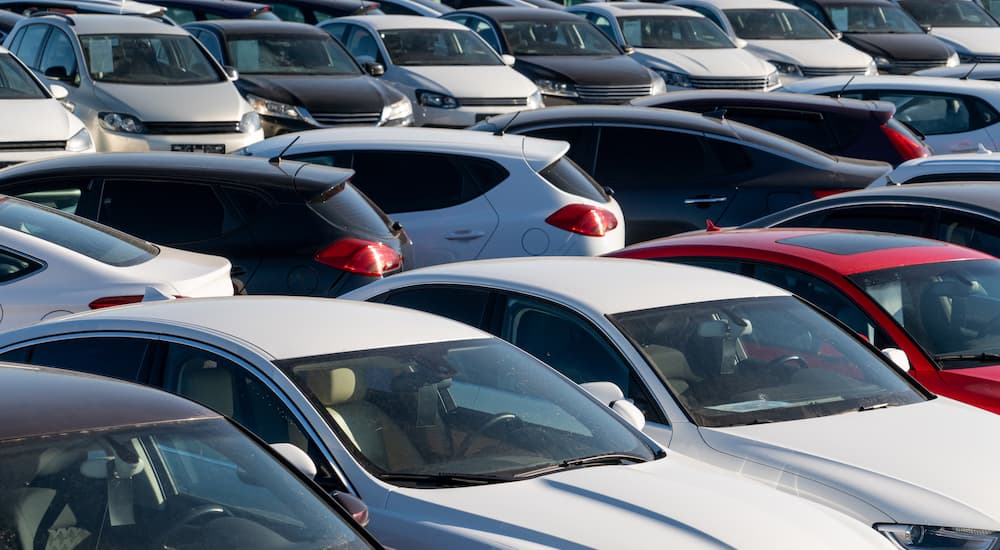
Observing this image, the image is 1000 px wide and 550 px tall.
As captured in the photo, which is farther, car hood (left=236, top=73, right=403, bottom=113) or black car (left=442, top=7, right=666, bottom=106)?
black car (left=442, top=7, right=666, bottom=106)

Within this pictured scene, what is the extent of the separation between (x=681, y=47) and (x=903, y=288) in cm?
1293

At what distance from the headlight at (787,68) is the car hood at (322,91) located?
5.96 m

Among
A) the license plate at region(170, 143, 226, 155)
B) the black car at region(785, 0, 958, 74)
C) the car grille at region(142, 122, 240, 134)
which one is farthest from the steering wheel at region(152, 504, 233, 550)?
the black car at region(785, 0, 958, 74)

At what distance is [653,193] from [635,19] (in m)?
8.95

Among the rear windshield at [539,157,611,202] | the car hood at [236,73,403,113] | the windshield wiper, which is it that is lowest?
the car hood at [236,73,403,113]

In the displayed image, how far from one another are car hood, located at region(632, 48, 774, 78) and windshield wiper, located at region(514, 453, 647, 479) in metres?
14.2

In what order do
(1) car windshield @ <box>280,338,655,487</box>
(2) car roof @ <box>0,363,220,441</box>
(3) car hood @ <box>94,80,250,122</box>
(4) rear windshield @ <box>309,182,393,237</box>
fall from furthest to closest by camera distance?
(3) car hood @ <box>94,80,250,122</box> → (4) rear windshield @ <box>309,182,393,237</box> → (1) car windshield @ <box>280,338,655,487</box> → (2) car roof @ <box>0,363,220,441</box>

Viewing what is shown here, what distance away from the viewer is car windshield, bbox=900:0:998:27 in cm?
2397

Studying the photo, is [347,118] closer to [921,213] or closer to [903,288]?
[921,213]

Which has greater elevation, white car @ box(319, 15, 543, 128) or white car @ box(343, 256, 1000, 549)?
white car @ box(343, 256, 1000, 549)

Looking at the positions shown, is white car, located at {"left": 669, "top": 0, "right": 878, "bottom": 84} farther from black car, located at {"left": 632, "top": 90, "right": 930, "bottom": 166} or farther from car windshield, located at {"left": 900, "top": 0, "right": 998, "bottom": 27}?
black car, located at {"left": 632, "top": 90, "right": 930, "bottom": 166}

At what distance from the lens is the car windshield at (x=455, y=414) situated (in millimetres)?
4961

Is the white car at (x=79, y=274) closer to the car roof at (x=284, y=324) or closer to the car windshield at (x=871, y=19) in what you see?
the car roof at (x=284, y=324)

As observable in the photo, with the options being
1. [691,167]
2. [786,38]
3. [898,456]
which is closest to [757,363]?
[898,456]
